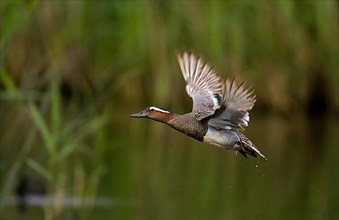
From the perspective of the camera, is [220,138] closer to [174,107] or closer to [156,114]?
[156,114]

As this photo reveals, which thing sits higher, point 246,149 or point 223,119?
point 223,119

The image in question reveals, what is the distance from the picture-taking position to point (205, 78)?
19.3 feet

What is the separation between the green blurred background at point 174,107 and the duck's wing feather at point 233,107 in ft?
10.2

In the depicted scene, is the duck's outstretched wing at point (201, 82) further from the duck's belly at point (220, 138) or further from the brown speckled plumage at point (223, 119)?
the duck's belly at point (220, 138)

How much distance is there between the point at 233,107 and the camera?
214 inches

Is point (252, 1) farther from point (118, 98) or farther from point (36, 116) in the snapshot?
point (36, 116)

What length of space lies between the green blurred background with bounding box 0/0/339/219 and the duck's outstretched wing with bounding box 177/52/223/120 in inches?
106

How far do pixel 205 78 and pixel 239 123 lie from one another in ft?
1.44

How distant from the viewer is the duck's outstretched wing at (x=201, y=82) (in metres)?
5.79

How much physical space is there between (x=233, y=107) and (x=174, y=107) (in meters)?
8.56

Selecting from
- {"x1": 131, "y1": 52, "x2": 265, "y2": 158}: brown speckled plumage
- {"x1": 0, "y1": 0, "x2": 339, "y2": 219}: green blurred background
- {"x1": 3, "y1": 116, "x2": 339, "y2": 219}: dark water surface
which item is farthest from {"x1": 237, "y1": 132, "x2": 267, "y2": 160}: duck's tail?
{"x1": 3, "y1": 116, "x2": 339, "y2": 219}: dark water surface

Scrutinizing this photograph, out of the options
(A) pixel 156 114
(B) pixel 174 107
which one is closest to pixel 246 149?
(A) pixel 156 114

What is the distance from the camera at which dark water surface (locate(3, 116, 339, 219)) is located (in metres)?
9.46

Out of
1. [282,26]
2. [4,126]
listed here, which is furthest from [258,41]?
[4,126]
